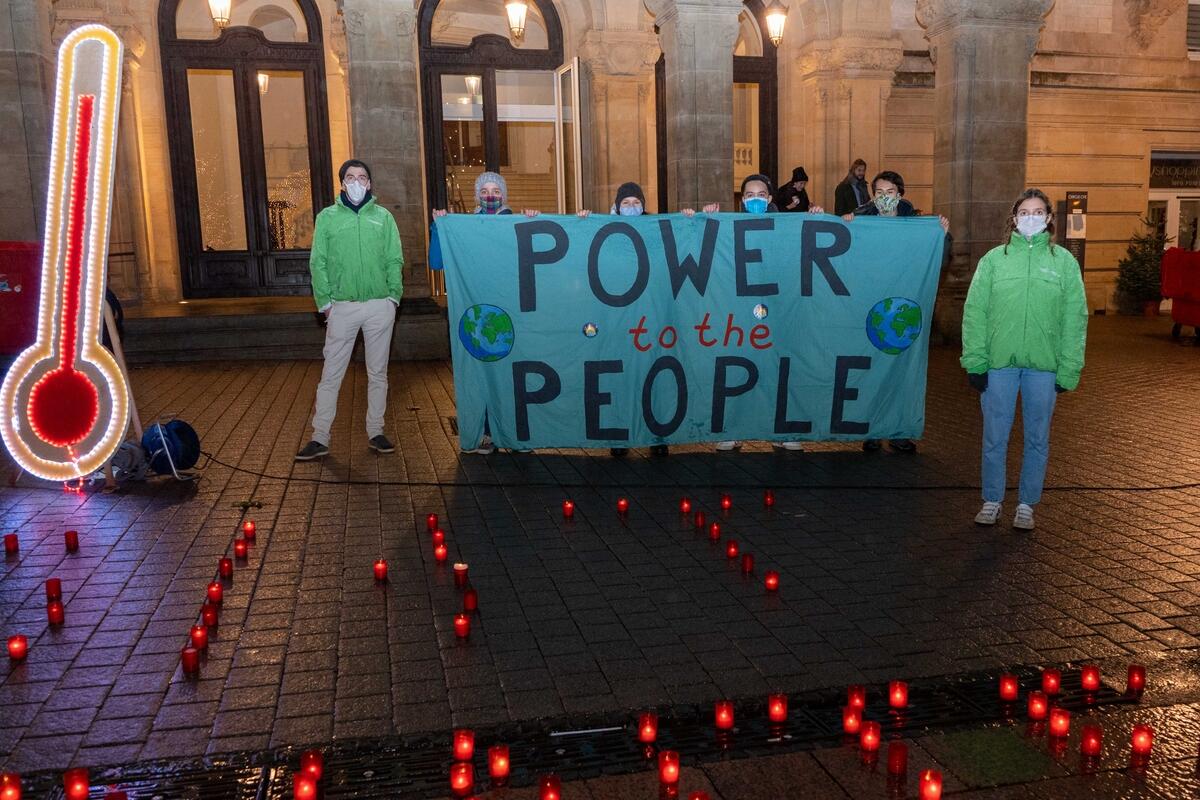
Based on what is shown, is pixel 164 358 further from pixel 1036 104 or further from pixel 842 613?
pixel 1036 104

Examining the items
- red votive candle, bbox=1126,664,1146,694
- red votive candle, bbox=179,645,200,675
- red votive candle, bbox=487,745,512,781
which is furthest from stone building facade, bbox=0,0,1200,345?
red votive candle, bbox=487,745,512,781

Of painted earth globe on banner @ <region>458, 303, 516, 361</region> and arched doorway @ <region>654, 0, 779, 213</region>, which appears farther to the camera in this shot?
arched doorway @ <region>654, 0, 779, 213</region>

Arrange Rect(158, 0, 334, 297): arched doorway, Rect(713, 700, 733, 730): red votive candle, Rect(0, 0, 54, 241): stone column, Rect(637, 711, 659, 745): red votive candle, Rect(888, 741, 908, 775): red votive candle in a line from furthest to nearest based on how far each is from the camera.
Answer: Rect(158, 0, 334, 297): arched doorway, Rect(0, 0, 54, 241): stone column, Rect(713, 700, 733, 730): red votive candle, Rect(637, 711, 659, 745): red votive candle, Rect(888, 741, 908, 775): red votive candle

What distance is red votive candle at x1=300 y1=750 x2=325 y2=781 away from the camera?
10.9 feet

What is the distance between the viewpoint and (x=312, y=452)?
8.61 metres

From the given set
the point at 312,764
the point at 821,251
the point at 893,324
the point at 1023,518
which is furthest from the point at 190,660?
the point at 893,324

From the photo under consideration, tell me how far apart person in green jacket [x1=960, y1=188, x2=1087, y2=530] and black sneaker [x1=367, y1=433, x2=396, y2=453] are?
4.72 metres

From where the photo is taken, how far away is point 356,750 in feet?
12.4

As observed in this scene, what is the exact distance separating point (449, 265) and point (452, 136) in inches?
458

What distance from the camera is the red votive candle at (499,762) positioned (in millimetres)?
3424

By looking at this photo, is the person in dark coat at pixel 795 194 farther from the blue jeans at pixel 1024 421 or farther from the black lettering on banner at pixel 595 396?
the blue jeans at pixel 1024 421

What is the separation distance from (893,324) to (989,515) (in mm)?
2596

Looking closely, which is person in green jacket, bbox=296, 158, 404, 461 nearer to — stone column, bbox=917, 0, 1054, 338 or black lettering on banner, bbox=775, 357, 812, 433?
black lettering on banner, bbox=775, 357, 812, 433

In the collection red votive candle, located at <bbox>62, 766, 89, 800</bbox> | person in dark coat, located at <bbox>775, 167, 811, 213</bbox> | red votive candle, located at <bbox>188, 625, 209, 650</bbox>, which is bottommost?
red votive candle, located at <bbox>188, 625, 209, 650</bbox>
